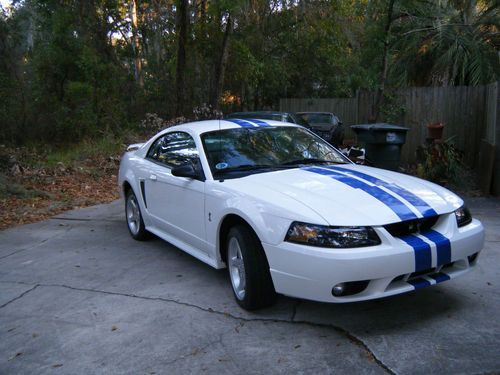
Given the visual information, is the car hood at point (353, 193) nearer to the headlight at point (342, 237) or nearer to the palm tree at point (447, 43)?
the headlight at point (342, 237)

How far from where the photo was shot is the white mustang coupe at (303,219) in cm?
350

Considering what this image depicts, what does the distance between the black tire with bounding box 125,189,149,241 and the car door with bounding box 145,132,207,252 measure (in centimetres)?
49

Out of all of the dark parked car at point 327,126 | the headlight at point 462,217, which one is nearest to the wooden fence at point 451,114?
the dark parked car at point 327,126

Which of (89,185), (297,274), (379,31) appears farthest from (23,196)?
(379,31)

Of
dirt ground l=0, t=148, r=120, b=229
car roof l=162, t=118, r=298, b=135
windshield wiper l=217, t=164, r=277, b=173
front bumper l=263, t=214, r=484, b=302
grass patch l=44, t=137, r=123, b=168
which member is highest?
car roof l=162, t=118, r=298, b=135

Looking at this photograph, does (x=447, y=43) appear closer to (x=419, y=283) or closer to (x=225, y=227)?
(x=225, y=227)

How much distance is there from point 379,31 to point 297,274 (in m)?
13.1

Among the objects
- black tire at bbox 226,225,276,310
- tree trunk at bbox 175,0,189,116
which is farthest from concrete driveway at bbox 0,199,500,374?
tree trunk at bbox 175,0,189,116

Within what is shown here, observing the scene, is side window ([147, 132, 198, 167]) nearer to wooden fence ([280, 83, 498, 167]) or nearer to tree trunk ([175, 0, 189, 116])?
wooden fence ([280, 83, 498, 167])

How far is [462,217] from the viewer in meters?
4.09

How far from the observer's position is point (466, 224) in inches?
160

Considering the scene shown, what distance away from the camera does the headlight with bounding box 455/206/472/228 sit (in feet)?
13.2

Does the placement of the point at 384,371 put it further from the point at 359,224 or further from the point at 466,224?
the point at 466,224

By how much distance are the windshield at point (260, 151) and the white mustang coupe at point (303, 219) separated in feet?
0.03
